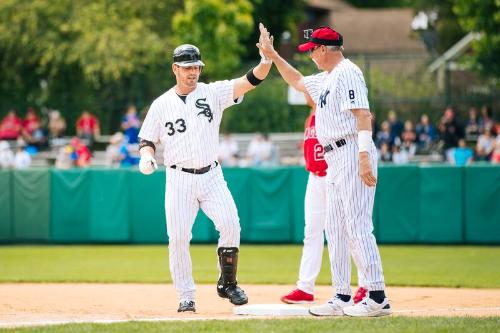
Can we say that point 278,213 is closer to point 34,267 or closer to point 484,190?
point 484,190

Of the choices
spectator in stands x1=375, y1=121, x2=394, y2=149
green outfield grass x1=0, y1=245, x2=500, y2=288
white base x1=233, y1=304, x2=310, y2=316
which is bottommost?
green outfield grass x1=0, y1=245, x2=500, y2=288

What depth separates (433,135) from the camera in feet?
80.6

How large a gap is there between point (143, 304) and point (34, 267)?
5.70 metres

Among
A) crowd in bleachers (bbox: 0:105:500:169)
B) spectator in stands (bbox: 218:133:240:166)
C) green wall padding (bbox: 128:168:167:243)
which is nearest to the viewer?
green wall padding (bbox: 128:168:167:243)

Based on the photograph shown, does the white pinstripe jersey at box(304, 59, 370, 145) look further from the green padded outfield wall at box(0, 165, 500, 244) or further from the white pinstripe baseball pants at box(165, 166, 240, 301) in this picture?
the green padded outfield wall at box(0, 165, 500, 244)

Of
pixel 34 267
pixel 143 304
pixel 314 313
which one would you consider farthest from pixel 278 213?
pixel 314 313

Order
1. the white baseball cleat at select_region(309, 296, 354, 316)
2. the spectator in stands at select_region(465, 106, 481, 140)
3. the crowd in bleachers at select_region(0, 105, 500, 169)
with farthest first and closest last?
the spectator in stands at select_region(465, 106, 481, 140) < the crowd in bleachers at select_region(0, 105, 500, 169) < the white baseball cleat at select_region(309, 296, 354, 316)

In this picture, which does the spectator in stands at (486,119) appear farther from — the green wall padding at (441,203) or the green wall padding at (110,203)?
the green wall padding at (110,203)

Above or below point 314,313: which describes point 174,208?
above

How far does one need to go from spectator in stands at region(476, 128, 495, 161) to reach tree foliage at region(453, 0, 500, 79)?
3.81 meters

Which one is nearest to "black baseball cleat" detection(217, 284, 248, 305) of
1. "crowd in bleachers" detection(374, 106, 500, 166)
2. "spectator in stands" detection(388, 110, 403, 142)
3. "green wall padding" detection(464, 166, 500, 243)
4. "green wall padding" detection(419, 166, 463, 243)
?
"green wall padding" detection(419, 166, 463, 243)

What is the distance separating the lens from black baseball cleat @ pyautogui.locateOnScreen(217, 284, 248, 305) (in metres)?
9.34

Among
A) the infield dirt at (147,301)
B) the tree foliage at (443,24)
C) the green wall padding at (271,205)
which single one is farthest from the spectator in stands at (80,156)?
the tree foliage at (443,24)

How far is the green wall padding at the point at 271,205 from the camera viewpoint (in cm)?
1883
